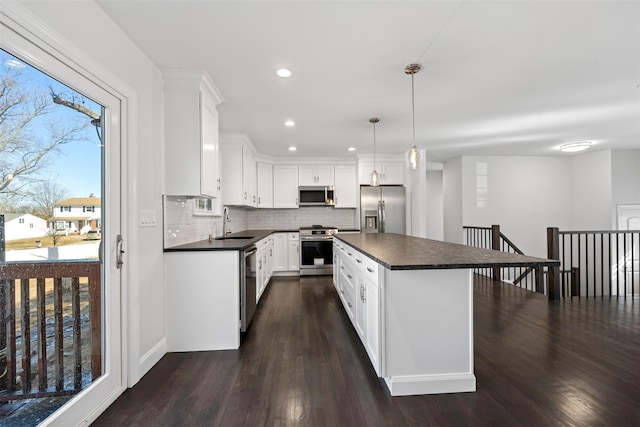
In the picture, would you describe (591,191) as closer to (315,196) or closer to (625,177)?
(625,177)

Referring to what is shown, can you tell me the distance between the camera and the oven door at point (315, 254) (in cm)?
547

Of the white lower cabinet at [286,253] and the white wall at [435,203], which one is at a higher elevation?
the white wall at [435,203]

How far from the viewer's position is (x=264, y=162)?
226 inches

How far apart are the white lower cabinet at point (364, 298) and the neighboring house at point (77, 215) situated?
1872 mm

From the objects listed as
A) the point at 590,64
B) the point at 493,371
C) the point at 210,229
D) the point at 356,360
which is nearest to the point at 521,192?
the point at 590,64

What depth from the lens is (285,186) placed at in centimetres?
593

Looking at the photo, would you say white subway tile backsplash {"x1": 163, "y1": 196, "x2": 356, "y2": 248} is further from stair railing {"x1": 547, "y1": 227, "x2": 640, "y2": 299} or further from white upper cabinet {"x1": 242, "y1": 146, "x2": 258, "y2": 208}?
stair railing {"x1": 547, "y1": 227, "x2": 640, "y2": 299}

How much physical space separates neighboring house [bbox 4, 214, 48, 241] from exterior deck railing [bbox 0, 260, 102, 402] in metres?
0.13

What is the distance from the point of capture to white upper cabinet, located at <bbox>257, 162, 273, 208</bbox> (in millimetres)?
5656

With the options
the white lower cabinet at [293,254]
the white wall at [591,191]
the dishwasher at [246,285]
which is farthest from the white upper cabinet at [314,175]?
the white wall at [591,191]

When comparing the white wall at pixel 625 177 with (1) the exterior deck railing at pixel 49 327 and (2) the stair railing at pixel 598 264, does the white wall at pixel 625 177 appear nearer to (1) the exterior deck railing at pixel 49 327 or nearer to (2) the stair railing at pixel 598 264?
(2) the stair railing at pixel 598 264

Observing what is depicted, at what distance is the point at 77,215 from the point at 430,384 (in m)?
2.43

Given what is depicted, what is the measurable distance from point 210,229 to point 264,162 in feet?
7.53

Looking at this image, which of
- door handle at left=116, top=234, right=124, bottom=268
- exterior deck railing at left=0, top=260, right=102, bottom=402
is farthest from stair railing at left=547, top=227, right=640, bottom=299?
exterior deck railing at left=0, top=260, right=102, bottom=402
